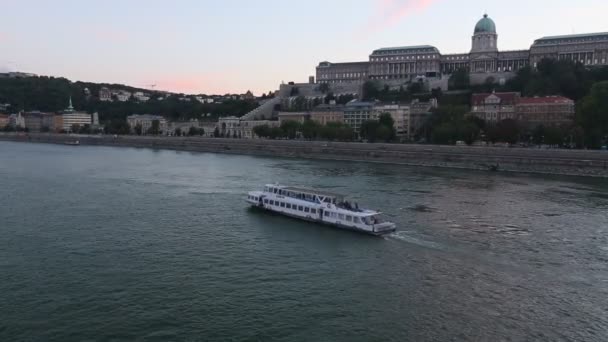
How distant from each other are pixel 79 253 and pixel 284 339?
1096 centimetres

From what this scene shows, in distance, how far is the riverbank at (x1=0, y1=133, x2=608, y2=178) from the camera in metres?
50.2

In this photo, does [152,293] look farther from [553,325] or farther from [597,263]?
[597,263]

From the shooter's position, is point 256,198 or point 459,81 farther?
point 459,81

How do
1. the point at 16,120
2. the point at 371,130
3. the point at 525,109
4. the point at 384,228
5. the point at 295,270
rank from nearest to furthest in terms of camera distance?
1. the point at 295,270
2. the point at 384,228
3. the point at 525,109
4. the point at 371,130
5. the point at 16,120

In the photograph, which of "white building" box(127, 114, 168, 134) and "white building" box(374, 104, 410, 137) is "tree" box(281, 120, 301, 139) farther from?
"white building" box(127, 114, 168, 134)

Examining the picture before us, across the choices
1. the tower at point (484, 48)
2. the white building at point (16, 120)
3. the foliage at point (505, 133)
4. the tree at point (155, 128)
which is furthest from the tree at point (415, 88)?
the white building at point (16, 120)

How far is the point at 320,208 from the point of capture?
27703 mm

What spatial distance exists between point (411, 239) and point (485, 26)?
11326 centimetres

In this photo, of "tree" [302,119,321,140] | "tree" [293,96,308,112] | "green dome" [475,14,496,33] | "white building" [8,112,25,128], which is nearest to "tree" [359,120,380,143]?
"tree" [302,119,321,140]

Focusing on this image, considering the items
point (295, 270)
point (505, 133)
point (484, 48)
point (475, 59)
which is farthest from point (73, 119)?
point (295, 270)

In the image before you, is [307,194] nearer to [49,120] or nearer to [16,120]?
[49,120]

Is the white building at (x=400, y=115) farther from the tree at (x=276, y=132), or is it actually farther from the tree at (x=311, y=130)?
the tree at (x=276, y=132)

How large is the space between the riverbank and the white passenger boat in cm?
3069

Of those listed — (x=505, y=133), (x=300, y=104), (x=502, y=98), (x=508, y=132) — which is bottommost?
(x=505, y=133)
